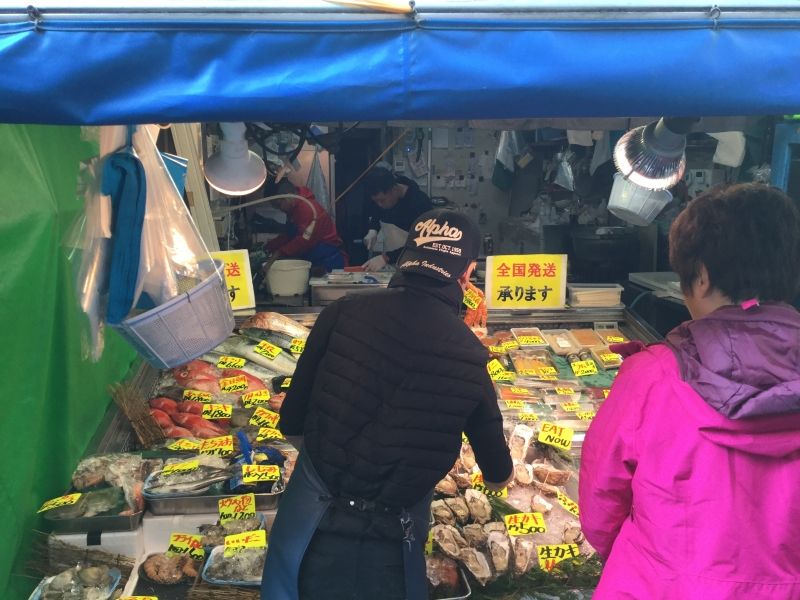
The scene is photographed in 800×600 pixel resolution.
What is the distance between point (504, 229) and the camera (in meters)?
9.39

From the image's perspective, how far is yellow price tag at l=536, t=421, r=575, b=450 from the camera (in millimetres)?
3584

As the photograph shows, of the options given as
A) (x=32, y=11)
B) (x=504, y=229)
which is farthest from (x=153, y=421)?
(x=504, y=229)

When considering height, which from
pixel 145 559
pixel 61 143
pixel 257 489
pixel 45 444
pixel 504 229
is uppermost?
pixel 504 229

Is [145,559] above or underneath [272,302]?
underneath

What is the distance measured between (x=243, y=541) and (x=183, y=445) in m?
0.88


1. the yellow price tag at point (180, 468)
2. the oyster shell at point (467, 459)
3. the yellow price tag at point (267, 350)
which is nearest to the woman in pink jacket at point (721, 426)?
the oyster shell at point (467, 459)

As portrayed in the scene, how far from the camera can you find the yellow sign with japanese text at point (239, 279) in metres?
4.61

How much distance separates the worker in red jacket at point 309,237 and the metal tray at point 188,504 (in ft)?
14.2

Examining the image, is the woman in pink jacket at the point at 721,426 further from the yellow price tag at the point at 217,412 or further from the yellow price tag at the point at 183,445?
the yellow price tag at the point at 217,412

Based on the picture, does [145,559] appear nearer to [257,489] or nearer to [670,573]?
[257,489]

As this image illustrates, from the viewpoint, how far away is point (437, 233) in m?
2.24

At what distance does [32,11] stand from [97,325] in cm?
114

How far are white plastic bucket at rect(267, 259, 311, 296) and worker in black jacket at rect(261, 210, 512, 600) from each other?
3132mm

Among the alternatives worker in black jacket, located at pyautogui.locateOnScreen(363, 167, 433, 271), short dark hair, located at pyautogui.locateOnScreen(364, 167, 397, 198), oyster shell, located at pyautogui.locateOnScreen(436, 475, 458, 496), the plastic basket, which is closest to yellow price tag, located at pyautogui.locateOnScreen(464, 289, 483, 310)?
oyster shell, located at pyautogui.locateOnScreen(436, 475, 458, 496)
